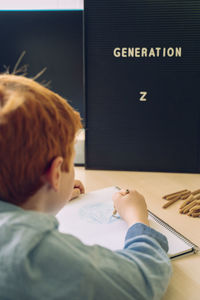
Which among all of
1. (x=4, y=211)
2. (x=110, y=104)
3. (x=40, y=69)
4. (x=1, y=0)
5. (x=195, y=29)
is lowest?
(x=4, y=211)

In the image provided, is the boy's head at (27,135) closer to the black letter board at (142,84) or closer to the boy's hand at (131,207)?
the boy's hand at (131,207)

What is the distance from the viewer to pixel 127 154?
1033 mm

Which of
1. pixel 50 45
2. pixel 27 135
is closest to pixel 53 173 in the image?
pixel 27 135

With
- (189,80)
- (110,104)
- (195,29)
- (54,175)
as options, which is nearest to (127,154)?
(110,104)

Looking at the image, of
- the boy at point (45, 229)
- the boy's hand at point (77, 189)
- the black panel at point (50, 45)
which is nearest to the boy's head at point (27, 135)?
the boy at point (45, 229)

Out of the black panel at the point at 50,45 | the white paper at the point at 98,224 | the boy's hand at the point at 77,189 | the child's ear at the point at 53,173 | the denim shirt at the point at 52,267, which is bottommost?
the white paper at the point at 98,224

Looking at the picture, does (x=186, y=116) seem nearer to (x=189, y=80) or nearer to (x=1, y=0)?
(x=189, y=80)

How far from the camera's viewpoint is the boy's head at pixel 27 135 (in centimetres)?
40

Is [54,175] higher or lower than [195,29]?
lower

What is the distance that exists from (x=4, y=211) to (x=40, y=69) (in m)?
0.81

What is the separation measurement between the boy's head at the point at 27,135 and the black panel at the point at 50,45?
671 millimetres

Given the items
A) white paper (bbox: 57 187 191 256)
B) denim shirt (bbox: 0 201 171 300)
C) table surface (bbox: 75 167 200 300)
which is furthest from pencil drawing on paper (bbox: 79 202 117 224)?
denim shirt (bbox: 0 201 171 300)

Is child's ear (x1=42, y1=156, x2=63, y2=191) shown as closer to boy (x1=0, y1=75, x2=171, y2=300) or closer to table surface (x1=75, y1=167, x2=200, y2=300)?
boy (x1=0, y1=75, x2=171, y2=300)

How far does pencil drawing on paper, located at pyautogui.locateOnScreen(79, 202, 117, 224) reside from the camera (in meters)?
0.70
